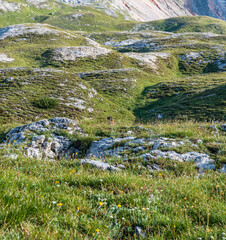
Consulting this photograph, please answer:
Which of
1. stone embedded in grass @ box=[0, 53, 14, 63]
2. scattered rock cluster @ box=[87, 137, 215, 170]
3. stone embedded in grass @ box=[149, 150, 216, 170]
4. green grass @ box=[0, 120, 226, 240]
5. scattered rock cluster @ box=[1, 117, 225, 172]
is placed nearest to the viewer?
green grass @ box=[0, 120, 226, 240]

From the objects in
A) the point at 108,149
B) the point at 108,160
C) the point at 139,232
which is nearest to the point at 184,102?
the point at 108,149

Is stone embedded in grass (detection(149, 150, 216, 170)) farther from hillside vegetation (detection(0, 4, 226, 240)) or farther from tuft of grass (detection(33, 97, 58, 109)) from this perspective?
tuft of grass (detection(33, 97, 58, 109))

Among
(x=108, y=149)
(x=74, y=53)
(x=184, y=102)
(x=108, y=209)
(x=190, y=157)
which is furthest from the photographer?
(x=74, y=53)

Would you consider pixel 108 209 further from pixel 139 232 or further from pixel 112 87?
pixel 112 87

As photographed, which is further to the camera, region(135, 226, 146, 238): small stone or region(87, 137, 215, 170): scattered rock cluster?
region(87, 137, 215, 170): scattered rock cluster

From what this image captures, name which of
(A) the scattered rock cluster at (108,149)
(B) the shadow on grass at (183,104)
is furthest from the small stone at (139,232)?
(B) the shadow on grass at (183,104)

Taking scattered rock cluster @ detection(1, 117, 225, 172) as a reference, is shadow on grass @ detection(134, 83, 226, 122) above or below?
below

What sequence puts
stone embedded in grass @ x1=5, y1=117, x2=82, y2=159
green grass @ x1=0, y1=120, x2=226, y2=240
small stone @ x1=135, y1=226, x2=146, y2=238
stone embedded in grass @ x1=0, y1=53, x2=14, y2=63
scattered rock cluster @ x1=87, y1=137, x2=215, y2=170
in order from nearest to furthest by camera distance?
green grass @ x1=0, y1=120, x2=226, y2=240
small stone @ x1=135, y1=226, x2=146, y2=238
scattered rock cluster @ x1=87, y1=137, x2=215, y2=170
stone embedded in grass @ x1=5, y1=117, x2=82, y2=159
stone embedded in grass @ x1=0, y1=53, x2=14, y2=63

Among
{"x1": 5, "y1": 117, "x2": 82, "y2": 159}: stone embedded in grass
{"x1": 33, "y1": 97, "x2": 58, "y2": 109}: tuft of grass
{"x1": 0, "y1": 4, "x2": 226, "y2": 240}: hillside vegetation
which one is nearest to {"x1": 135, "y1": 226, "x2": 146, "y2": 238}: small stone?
{"x1": 0, "y1": 4, "x2": 226, "y2": 240}: hillside vegetation

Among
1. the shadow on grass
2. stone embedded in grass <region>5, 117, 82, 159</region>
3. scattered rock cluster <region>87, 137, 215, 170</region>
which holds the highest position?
scattered rock cluster <region>87, 137, 215, 170</region>

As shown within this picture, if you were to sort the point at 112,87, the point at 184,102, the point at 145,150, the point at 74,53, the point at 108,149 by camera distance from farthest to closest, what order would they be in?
the point at 74,53 < the point at 112,87 < the point at 184,102 < the point at 108,149 < the point at 145,150

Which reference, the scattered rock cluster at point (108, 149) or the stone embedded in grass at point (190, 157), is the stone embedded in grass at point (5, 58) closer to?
the scattered rock cluster at point (108, 149)

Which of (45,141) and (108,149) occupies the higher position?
(108,149)

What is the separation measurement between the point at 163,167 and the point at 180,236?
13.1 ft
